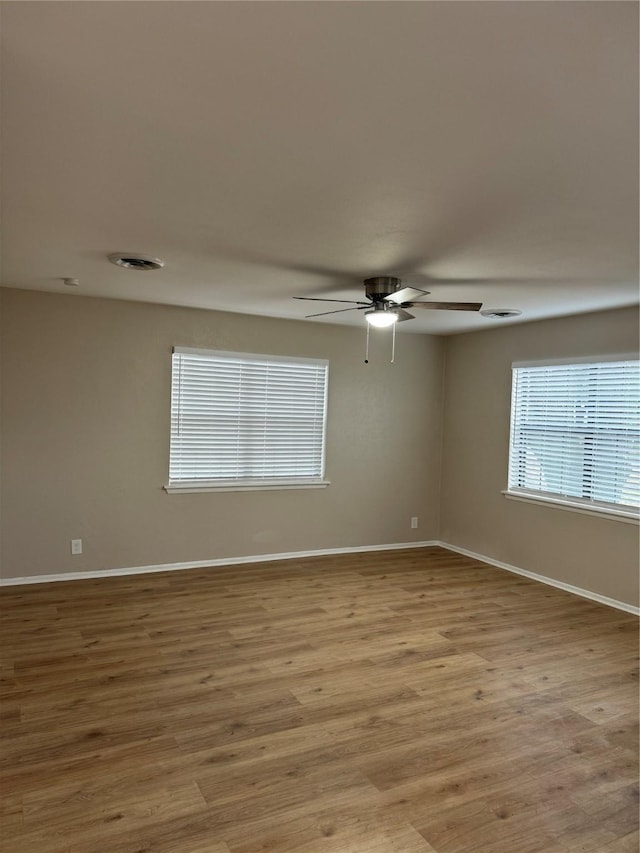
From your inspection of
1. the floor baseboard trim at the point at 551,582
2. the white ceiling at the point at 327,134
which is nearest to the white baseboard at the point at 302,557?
the floor baseboard trim at the point at 551,582

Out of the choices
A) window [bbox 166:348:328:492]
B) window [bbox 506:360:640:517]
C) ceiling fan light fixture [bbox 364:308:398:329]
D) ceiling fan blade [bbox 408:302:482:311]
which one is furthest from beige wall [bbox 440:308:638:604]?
ceiling fan light fixture [bbox 364:308:398:329]

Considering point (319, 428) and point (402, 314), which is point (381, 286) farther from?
point (319, 428)

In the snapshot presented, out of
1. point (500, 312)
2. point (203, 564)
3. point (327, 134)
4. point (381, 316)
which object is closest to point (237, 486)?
point (203, 564)

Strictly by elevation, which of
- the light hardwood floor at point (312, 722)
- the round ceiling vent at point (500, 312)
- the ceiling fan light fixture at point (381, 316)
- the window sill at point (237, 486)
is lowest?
the light hardwood floor at point (312, 722)

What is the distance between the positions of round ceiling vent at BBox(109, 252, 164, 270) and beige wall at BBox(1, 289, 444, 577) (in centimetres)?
151

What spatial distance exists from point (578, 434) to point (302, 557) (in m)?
2.87

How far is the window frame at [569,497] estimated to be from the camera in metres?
4.73

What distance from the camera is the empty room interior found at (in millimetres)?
1620

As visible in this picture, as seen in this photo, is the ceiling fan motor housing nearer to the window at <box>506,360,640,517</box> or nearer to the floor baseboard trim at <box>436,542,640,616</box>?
the window at <box>506,360,640,517</box>

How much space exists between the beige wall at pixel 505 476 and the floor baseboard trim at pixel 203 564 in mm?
803

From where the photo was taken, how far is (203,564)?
5566 mm

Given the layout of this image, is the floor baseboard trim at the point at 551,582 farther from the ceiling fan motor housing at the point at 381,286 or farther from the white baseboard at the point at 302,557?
the ceiling fan motor housing at the point at 381,286

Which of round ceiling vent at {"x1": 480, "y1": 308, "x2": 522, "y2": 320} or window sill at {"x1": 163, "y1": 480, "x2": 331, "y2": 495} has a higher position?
round ceiling vent at {"x1": 480, "y1": 308, "x2": 522, "y2": 320}

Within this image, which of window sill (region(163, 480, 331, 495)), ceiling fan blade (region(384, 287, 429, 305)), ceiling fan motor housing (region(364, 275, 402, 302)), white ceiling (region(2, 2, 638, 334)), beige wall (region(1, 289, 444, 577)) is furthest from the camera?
window sill (region(163, 480, 331, 495))
